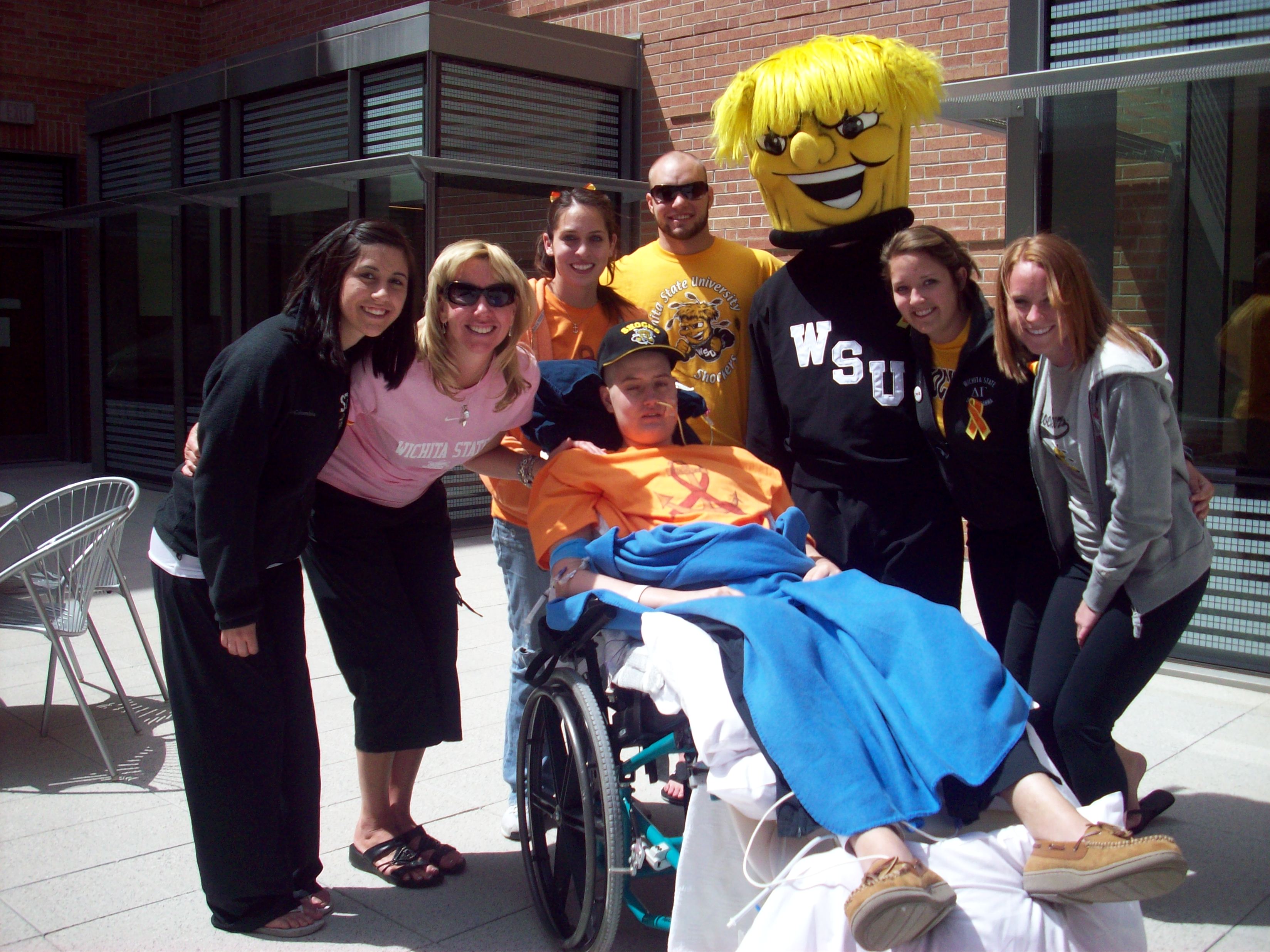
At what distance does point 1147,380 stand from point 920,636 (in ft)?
2.80

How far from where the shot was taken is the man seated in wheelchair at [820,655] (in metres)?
2.00

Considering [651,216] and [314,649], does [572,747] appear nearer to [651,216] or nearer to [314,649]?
[314,649]

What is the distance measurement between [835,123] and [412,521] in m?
1.71

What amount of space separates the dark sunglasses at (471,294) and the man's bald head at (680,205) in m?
0.84

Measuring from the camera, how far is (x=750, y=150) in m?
3.61

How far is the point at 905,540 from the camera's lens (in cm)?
317

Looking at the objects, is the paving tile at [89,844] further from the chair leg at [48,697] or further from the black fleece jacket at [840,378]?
the black fleece jacket at [840,378]

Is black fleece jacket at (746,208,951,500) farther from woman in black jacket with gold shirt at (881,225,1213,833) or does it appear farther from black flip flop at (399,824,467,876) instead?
black flip flop at (399,824,467,876)

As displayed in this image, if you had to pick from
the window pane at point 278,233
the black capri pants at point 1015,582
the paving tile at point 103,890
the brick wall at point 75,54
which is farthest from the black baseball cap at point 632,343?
the brick wall at point 75,54

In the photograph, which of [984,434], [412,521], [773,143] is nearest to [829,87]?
[773,143]

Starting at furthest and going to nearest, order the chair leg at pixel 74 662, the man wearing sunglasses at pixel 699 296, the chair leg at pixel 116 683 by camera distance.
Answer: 1. the chair leg at pixel 74 662
2. the chair leg at pixel 116 683
3. the man wearing sunglasses at pixel 699 296

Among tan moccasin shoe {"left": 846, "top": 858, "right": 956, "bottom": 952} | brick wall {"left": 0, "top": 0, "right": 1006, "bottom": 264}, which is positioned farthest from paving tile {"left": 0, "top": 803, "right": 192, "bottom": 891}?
brick wall {"left": 0, "top": 0, "right": 1006, "bottom": 264}

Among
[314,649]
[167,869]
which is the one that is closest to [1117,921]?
[167,869]

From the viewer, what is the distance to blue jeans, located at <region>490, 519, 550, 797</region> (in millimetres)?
3334
